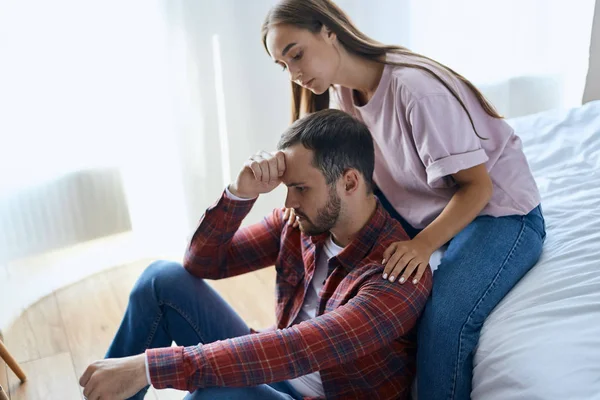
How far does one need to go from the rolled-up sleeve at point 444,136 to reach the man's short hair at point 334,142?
0.40 ft

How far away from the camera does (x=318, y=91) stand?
4.75 ft

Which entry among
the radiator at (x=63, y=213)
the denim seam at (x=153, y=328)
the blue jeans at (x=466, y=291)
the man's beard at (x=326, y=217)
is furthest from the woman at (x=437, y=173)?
the radiator at (x=63, y=213)

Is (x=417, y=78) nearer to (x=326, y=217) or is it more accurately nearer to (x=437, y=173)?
(x=437, y=173)

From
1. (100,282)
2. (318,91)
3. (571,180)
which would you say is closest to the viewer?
(318,91)

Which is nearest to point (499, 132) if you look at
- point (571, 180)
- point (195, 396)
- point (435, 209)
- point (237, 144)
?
point (435, 209)

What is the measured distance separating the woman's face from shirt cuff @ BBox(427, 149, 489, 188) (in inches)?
12.5

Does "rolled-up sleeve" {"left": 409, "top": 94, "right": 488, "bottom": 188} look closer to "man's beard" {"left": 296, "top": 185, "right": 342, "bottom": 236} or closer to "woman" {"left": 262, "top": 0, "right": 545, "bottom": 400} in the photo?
"woman" {"left": 262, "top": 0, "right": 545, "bottom": 400}

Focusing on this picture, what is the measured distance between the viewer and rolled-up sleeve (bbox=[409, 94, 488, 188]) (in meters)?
1.28

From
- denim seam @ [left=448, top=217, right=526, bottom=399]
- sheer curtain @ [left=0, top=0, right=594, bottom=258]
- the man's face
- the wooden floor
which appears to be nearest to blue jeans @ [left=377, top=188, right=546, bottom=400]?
denim seam @ [left=448, top=217, right=526, bottom=399]

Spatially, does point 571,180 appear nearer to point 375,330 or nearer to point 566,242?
point 566,242

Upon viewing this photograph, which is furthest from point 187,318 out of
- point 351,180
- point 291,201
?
Answer: point 351,180

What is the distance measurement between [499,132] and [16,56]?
1.48 metres

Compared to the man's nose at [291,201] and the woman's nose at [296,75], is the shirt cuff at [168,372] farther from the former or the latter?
the woman's nose at [296,75]

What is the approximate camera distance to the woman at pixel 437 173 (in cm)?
112
